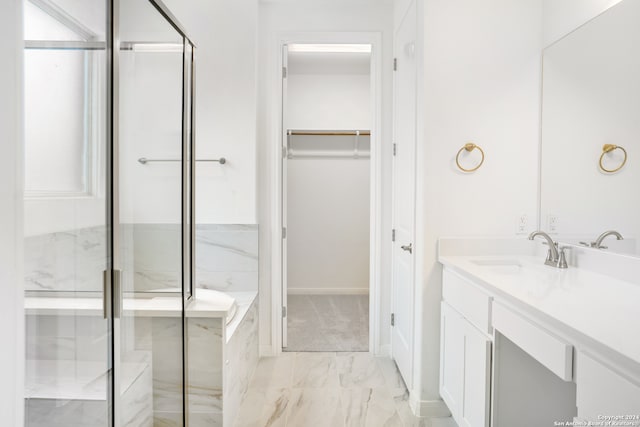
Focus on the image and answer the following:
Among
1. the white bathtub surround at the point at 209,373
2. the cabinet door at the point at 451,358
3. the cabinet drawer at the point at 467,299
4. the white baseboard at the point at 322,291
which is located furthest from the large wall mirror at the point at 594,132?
the white baseboard at the point at 322,291

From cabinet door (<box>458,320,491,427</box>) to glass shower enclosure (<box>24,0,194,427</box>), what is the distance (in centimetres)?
123

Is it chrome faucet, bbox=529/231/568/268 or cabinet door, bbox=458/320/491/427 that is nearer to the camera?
cabinet door, bbox=458/320/491/427

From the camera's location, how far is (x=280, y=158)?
308 centimetres

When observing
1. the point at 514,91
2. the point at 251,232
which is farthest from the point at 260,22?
the point at 514,91

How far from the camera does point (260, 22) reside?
9.94ft

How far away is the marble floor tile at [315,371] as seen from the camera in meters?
2.63

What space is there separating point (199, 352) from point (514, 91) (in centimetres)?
208

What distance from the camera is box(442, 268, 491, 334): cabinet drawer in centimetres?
166

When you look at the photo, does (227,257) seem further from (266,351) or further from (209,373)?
(209,373)

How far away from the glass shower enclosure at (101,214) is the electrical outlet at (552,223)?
185 cm

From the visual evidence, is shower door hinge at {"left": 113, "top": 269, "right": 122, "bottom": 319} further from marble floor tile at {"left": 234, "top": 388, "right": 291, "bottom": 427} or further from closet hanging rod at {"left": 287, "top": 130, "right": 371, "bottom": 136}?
closet hanging rod at {"left": 287, "top": 130, "right": 371, "bottom": 136}

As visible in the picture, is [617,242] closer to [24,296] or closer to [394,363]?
[394,363]

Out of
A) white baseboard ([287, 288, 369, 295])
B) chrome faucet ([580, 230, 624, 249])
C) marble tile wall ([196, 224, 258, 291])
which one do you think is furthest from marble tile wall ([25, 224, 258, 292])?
white baseboard ([287, 288, 369, 295])

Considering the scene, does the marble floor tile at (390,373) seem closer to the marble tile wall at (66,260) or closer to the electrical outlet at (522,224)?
the electrical outlet at (522,224)
